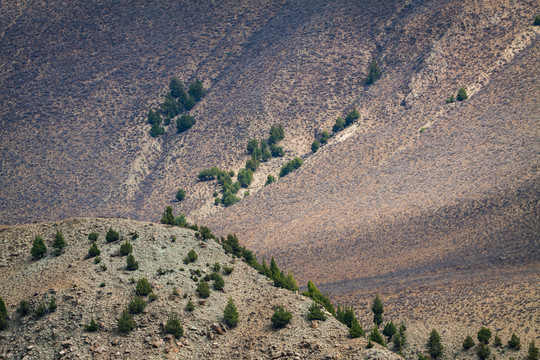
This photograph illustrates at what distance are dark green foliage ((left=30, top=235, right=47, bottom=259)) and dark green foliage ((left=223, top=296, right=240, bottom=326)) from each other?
13.5m

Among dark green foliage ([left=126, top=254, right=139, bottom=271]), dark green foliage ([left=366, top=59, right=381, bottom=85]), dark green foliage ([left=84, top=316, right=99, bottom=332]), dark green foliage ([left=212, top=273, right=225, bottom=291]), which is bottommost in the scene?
dark green foliage ([left=84, top=316, right=99, bottom=332])

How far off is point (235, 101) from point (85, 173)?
1016 inches

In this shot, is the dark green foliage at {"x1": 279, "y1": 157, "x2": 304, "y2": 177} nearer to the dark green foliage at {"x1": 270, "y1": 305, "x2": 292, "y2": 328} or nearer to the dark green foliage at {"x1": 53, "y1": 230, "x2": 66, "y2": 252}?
the dark green foliage at {"x1": 53, "y1": 230, "x2": 66, "y2": 252}

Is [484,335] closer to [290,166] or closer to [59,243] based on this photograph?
[59,243]

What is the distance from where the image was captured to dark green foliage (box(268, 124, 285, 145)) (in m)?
90.1

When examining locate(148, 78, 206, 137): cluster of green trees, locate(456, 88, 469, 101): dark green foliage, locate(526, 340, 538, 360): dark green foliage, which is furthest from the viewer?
locate(148, 78, 206, 137): cluster of green trees

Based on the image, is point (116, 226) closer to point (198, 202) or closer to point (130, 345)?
point (130, 345)

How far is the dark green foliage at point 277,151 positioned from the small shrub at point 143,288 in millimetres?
50917

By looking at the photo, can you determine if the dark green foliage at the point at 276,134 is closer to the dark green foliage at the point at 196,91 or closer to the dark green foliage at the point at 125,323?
the dark green foliage at the point at 196,91

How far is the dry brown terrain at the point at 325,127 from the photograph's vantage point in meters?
58.1

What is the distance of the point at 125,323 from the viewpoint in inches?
1422

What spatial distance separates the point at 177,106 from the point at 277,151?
23.1 m

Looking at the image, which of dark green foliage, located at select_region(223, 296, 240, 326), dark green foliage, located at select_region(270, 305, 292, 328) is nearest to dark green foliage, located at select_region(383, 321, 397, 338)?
dark green foliage, located at select_region(270, 305, 292, 328)

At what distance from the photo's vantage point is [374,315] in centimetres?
5050
